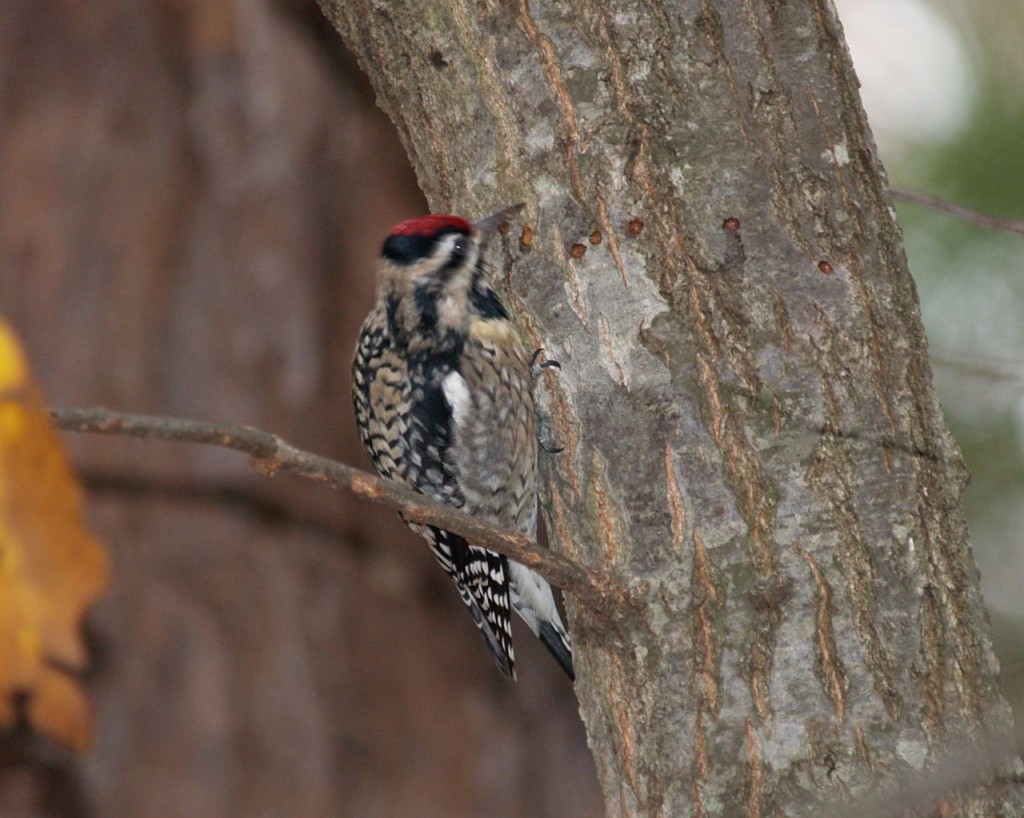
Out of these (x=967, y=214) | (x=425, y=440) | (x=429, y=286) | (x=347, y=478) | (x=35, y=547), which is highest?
(x=429, y=286)

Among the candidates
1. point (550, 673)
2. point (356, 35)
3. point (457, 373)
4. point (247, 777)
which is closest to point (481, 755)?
point (550, 673)

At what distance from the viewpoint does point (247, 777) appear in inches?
177

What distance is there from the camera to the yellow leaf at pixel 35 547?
131 centimetres

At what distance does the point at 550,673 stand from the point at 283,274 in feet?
6.23

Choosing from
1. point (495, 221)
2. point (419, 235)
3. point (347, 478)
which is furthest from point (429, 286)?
point (347, 478)

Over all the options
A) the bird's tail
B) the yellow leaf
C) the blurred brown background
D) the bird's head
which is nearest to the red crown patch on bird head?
the bird's head

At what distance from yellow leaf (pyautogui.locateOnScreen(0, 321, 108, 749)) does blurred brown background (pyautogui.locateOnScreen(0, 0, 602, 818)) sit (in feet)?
9.84

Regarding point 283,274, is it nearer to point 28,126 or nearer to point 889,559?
point 28,126

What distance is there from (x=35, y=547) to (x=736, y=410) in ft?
3.52

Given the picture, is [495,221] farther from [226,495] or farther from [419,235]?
[226,495]

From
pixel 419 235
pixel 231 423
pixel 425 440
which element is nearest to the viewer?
pixel 419 235

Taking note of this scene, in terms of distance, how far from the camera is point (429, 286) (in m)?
2.97

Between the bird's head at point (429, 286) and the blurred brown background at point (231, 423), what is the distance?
1757 millimetres

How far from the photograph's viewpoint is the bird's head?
2.78 meters
